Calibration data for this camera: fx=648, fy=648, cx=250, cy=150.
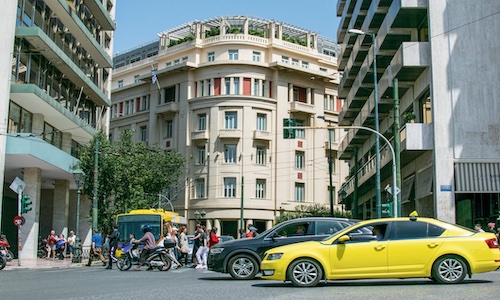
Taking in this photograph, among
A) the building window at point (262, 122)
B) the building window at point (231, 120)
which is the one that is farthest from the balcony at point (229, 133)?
the building window at point (262, 122)

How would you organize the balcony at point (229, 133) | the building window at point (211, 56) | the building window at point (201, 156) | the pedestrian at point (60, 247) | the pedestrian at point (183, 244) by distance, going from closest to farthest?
the pedestrian at point (183, 244) < the pedestrian at point (60, 247) < the balcony at point (229, 133) < the building window at point (201, 156) < the building window at point (211, 56)

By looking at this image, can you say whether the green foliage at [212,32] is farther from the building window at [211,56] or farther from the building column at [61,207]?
the building column at [61,207]

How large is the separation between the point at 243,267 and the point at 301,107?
48455 millimetres

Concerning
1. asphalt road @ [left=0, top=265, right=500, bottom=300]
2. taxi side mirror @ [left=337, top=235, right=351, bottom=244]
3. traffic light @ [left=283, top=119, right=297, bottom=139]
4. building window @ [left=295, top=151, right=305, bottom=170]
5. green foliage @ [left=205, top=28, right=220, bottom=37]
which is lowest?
asphalt road @ [left=0, top=265, right=500, bottom=300]

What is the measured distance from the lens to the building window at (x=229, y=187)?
60.4 metres

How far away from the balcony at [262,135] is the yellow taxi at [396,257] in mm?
48295

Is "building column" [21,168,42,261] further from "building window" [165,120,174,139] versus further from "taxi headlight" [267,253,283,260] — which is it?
"building window" [165,120,174,139]

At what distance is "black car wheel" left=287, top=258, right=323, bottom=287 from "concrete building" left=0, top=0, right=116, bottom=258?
19.4 m

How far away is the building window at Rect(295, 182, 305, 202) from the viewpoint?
6312 centimetres

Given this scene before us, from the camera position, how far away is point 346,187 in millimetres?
53469

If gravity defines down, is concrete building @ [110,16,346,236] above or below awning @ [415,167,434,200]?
above

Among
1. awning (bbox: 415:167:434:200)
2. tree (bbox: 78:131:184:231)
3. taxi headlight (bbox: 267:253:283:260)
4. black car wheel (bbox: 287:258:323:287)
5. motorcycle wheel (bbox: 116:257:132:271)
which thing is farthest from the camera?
tree (bbox: 78:131:184:231)

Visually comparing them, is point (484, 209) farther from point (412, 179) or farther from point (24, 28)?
point (24, 28)

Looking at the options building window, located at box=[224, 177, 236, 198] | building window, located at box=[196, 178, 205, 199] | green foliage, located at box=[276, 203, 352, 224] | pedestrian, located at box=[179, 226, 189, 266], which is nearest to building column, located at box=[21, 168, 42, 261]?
pedestrian, located at box=[179, 226, 189, 266]
